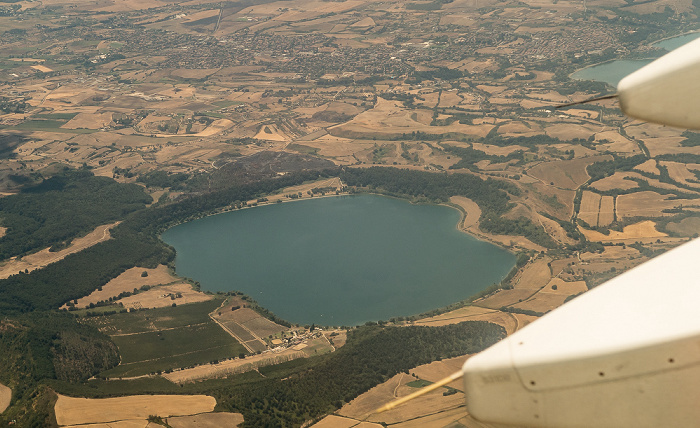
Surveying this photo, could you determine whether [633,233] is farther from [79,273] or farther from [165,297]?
[79,273]

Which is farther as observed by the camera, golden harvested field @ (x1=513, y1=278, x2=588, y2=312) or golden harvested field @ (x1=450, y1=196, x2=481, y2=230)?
golden harvested field @ (x1=450, y1=196, x2=481, y2=230)

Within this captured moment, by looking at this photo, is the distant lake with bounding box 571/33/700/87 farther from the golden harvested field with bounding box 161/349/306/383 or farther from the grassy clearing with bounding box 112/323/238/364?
the golden harvested field with bounding box 161/349/306/383

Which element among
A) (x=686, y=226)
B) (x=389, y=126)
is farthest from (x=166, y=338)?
(x=389, y=126)

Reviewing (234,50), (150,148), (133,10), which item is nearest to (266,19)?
(234,50)

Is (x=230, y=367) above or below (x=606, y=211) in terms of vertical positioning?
above

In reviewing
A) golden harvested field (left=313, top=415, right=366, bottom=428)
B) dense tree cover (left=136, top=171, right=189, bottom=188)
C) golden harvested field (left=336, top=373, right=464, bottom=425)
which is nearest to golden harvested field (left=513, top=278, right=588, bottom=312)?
golden harvested field (left=336, top=373, right=464, bottom=425)

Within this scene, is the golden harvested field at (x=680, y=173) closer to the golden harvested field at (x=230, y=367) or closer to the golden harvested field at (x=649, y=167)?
the golden harvested field at (x=649, y=167)
